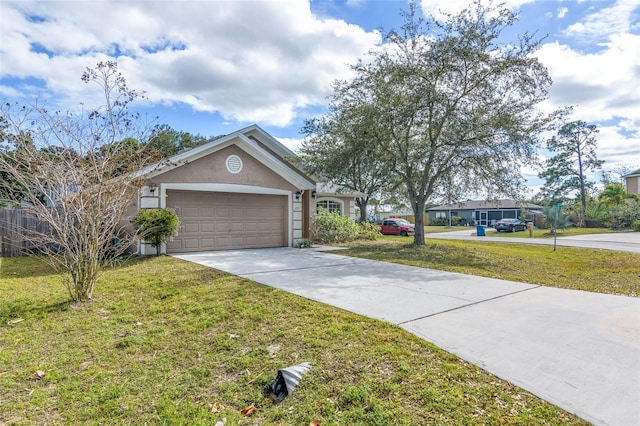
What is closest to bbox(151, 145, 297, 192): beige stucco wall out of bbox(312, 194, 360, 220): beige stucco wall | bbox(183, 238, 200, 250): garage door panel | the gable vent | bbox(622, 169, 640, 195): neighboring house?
the gable vent

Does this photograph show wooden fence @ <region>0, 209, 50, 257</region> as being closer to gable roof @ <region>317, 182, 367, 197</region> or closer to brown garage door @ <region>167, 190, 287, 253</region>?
brown garage door @ <region>167, 190, 287, 253</region>

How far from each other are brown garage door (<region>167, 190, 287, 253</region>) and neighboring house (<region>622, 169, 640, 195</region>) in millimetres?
50216

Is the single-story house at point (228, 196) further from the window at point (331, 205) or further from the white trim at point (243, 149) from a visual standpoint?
the window at point (331, 205)

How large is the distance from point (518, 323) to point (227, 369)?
3.80 meters

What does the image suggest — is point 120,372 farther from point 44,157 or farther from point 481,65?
point 481,65

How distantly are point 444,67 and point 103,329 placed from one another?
41.4ft

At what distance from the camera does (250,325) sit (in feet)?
15.3

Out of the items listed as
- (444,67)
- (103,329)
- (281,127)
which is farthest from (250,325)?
(281,127)

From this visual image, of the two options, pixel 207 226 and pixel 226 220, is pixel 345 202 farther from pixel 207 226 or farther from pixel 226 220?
pixel 207 226

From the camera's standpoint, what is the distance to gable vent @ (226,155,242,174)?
41.5 ft

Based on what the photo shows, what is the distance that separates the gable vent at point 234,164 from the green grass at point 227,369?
24.8ft

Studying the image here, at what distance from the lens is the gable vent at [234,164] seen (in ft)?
41.5

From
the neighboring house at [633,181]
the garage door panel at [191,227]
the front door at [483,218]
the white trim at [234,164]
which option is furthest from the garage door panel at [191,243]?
the neighboring house at [633,181]

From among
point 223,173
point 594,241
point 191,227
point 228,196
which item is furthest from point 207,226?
point 594,241
